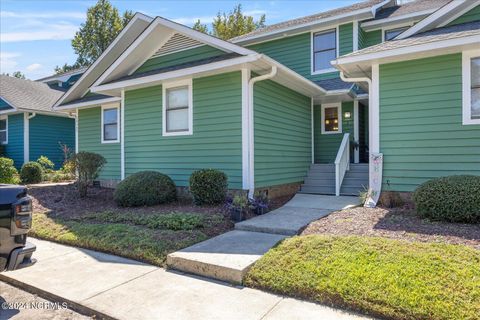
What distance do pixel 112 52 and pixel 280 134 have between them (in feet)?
21.8

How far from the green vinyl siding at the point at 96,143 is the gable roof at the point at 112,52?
0.81 meters

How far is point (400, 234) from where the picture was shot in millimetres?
5211

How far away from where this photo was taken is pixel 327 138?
12.3 metres

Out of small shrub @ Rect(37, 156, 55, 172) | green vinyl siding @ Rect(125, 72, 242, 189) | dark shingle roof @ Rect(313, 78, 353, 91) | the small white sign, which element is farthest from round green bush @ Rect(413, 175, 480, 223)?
small shrub @ Rect(37, 156, 55, 172)

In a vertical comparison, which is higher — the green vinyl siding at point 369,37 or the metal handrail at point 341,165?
the green vinyl siding at point 369,37

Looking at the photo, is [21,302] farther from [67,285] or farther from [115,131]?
[115,131]

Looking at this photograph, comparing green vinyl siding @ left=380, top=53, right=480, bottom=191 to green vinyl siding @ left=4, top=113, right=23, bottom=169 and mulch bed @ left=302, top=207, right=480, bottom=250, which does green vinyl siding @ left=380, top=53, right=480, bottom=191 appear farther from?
green vinyl siding @ left=4, top=113, right=23, bottom=169

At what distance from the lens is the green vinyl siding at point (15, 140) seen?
675 inches

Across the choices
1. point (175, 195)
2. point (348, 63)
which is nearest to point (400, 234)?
point (348, 63)

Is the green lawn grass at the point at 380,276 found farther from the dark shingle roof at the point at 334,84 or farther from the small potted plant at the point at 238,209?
the dark shingle roof at the point at 334,84

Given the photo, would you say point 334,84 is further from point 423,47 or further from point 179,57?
point 179,57

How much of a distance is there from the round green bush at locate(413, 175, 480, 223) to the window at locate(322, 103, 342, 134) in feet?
20.4

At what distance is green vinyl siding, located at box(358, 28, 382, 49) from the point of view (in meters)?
12.5

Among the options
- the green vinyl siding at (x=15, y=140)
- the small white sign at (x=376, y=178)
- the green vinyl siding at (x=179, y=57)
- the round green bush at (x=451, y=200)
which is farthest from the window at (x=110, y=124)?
the round green bush at (x=451, y=200)
